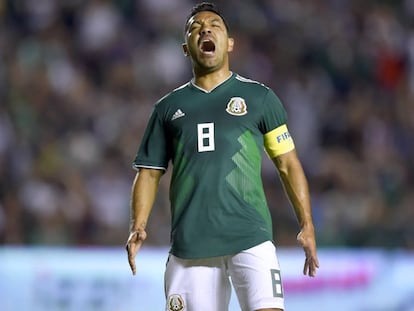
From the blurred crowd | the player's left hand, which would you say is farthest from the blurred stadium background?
the player's left hand

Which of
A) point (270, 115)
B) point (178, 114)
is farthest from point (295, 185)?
point (178, 114)

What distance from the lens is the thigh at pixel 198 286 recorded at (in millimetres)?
6188

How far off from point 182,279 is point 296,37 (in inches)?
319

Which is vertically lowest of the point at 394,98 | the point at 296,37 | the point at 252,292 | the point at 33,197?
the point at 252,292

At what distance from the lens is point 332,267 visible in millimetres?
10148

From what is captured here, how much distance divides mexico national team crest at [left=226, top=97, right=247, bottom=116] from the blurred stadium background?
12.2 feet

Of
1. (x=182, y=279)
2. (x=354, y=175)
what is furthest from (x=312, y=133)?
(x=182, y=279)

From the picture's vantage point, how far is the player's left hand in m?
6.14

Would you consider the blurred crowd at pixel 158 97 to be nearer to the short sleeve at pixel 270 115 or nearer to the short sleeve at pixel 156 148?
the short sleeve at pixel 156 148

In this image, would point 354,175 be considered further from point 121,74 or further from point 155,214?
point 121,74

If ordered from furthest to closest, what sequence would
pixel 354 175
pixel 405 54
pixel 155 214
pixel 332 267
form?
1. pixel 405 54
2. pixel 354 175
3. pixel 155 214
4. pixel 332 267

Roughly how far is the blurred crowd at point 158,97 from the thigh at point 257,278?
14.7 ft

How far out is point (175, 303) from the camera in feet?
20.4

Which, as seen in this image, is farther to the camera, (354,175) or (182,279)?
(354,175)
